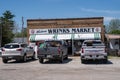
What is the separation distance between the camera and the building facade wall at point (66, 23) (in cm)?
3756

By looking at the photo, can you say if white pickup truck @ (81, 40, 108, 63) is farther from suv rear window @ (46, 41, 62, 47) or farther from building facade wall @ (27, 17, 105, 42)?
building facade wall @ (27, 17, 105, 42)

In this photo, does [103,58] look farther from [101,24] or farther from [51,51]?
[101,24]

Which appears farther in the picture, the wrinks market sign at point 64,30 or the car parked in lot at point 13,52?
the wrinks market sign at point 64,30

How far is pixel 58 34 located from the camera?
38.1 metres

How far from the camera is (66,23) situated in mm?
38312

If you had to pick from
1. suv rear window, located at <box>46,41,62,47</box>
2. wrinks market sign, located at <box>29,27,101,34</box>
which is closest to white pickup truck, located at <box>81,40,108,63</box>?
suv rear window, located at <box>46,41,62,47</box>

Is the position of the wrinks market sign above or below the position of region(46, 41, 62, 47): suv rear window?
above

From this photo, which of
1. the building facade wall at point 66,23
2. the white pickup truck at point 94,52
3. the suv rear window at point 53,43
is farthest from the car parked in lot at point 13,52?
the building facade wall at point 66,23

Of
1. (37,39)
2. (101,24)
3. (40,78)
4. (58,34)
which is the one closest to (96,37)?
(101,24)

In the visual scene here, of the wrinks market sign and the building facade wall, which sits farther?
the building facade wall

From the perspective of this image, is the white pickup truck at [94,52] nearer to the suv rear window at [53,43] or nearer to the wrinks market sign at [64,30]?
the suv rear window at [53,43]

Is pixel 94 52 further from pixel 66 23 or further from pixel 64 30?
pixel 66 23

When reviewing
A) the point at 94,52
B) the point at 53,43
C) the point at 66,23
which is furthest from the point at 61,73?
the point at 66,23

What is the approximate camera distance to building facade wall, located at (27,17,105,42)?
37562 mm
